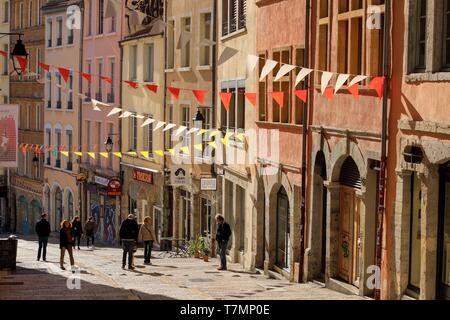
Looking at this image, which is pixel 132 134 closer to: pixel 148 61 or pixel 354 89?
pixel 148 61

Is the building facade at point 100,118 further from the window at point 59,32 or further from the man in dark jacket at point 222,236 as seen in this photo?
the man in dark jacket at point 222,236

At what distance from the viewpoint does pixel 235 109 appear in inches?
1400

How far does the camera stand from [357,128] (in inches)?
918

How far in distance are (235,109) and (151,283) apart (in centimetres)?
1094

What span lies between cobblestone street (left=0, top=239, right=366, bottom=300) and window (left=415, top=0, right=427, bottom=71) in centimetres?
473

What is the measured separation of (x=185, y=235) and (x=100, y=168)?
39.5 ft

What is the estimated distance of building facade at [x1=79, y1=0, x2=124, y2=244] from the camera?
51.3 meters

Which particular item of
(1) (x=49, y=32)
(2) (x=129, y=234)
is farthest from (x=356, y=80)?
(1) (x=49, y=32)

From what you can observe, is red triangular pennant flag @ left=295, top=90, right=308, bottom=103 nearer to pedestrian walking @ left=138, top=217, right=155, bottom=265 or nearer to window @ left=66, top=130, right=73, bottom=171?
pedestrian walking @ left=138, top=217, right=155, bottom=265

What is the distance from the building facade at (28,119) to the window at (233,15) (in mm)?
25822

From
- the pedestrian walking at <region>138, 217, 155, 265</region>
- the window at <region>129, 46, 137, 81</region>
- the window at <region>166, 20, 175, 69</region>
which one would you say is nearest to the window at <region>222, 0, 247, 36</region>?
the window at <region>166, 20, 175, 69</region>

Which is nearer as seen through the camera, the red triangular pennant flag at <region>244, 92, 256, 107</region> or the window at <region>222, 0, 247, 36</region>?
the red triangular pennant flag at <region>244, 92, 256, 107</region>

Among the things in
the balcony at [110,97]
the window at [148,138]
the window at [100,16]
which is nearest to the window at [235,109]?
the window at [148,138]

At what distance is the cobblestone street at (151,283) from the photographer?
22.6 meters
